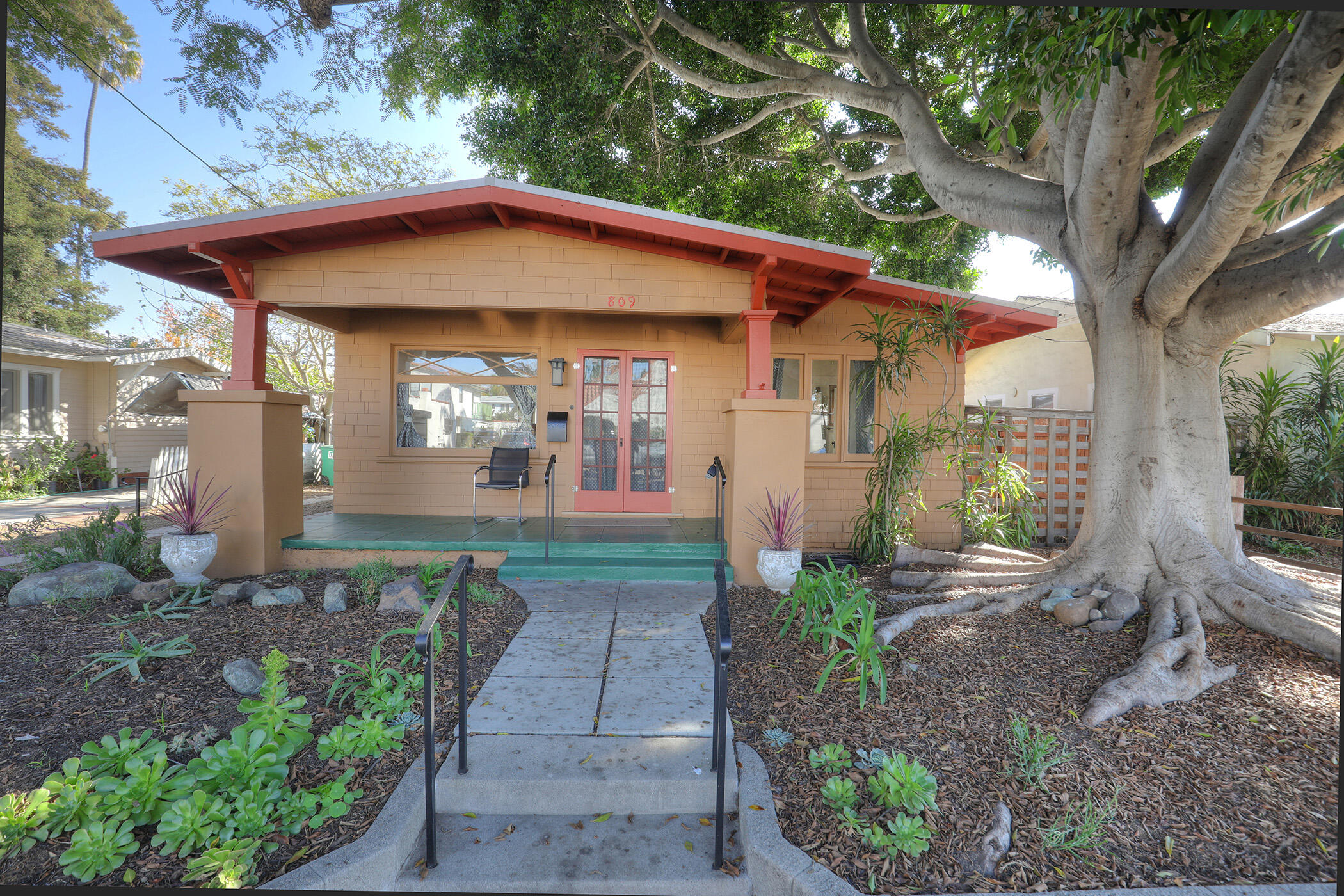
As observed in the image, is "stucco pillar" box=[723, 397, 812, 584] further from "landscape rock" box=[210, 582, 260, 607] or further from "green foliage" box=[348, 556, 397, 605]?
"landscape rock" box=[210, 582, 260, 607]

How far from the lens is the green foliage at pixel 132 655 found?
299cm

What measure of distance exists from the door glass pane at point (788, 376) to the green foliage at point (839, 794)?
5334mm

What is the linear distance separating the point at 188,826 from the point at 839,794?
221 centimetres

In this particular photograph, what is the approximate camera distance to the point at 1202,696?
2801 mm

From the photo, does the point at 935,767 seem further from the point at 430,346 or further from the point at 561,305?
the point at 430,346

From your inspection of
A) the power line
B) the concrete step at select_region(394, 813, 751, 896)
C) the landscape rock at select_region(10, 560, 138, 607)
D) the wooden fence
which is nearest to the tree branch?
the wooden fence

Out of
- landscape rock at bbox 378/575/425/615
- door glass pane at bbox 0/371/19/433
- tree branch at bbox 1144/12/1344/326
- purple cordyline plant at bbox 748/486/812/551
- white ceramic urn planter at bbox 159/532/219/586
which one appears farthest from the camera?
door glass pane at bbox 0/371/19/433

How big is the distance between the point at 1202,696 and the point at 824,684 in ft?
5.84

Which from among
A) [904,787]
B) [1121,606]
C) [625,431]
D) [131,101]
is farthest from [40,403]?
[1121,606]

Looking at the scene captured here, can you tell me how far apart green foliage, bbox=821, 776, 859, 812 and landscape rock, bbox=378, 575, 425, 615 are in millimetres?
2982

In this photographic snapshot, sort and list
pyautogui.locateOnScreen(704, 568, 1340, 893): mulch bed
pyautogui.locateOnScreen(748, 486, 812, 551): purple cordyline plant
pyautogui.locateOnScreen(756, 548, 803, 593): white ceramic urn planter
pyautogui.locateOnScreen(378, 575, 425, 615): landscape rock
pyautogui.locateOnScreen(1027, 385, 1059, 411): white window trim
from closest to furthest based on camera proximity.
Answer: pyautogui.locateOnScreen(704, 568, 1340, 893): mulch bed
pyautogui.locateOnScreen(378, 575, 425, 615): landscape rock
pyautogui.locateOnScreen(756, 548, 803, 593): white ceramic urn planter
pyautogui.locateOnScreen(748, 486, 812, 551): purple cordyline plant
pyautogui.locateOnScreen(1027, 385, 1059, 411): white window trim

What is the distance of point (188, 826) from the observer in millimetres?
1893

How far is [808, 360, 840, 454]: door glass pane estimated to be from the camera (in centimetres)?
712

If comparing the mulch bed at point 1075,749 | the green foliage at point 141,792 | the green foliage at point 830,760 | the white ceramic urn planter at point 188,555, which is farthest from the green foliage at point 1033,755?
the white ceramic urn planter at point 188,555
